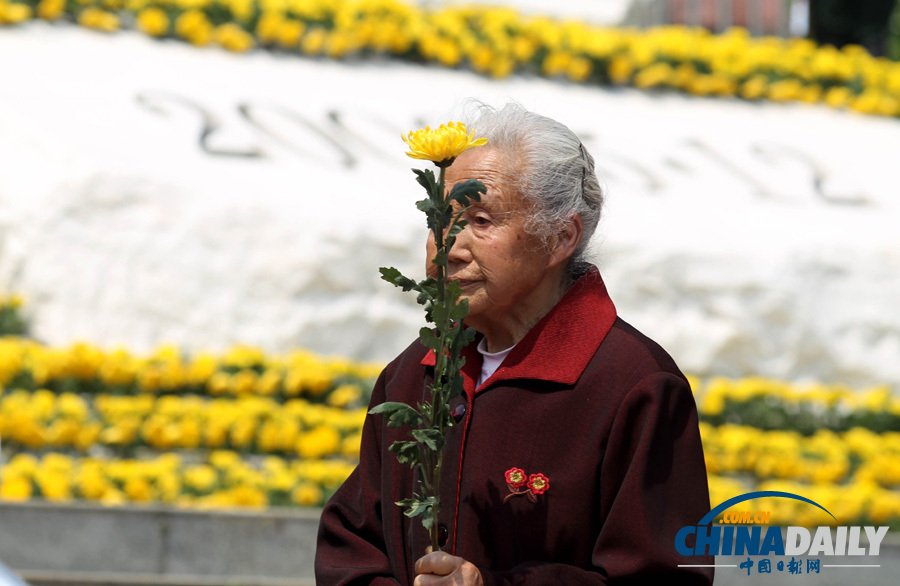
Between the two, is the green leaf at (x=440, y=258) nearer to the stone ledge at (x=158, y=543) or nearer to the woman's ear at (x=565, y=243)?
the woman's ear at (x=565, y=243)

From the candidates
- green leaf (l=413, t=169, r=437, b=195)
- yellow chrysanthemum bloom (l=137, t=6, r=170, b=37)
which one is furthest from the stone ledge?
yellow chrysanthemum bloom (l=137, t=6, r=170, b=37)

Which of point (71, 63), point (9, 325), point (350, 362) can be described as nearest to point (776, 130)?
point (350, 362)

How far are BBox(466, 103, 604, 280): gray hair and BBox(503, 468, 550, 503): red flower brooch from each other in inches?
16.9

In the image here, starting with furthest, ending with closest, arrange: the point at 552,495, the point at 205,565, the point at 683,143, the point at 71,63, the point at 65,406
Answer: the point at 683,143 → the point at 71,63 → the point at 65,406 → the point at 205,565 → the point at 552,495

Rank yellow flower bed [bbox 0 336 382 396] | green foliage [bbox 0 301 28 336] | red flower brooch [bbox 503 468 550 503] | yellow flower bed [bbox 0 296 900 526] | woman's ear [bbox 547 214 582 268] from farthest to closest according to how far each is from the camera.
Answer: green foliage [bbox 0 301 28 336] < yellow flower bed [bbox 0 336 382 396] < yellow flower bed [bbox 0 296 900 526] < woman's ear [bbox 547 214 582 268] < red flower brooch [bbox 503 468 550 503]

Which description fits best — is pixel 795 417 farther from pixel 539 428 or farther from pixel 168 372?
pixel 539 428

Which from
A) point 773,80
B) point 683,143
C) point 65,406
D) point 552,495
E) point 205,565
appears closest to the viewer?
point 552,495

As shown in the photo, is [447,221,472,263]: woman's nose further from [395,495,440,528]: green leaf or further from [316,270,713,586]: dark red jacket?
[395,495,440,528]: green leaf

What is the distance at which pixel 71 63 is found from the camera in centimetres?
718

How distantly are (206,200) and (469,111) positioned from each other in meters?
4.55

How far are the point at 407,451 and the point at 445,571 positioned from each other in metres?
0.21


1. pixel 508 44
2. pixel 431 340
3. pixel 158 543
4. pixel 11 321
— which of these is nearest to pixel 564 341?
pixel 431 340

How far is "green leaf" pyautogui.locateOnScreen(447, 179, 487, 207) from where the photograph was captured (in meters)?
1.81

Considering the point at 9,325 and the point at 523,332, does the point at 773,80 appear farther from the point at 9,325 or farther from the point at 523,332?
the point at 523,332
